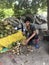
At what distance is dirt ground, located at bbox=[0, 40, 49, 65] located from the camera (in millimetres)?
4188

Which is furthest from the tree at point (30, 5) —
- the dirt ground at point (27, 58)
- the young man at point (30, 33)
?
the dirt ground at point (27, 58)

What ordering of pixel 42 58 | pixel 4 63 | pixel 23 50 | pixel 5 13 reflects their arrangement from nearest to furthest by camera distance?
pixel 4 63 → pixel 42 58 → pixel 23 50 → pixel 5 13

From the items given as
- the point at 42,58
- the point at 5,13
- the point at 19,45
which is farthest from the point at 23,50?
the point at 5,13

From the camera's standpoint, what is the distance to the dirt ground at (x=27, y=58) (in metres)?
4.19

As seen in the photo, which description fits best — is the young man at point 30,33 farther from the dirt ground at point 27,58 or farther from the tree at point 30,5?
the tree at point 30,5

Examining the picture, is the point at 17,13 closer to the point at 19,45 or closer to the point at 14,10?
the point at 14,10

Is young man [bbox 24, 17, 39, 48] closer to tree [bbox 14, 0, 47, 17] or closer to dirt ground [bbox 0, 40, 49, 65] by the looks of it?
dirt ground [bbox 0, 40, 49, 65]

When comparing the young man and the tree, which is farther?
the tree

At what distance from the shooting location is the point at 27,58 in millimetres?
4418

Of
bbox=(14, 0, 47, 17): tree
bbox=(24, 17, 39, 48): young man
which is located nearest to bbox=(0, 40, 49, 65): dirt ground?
bbox=(24, 17, 39, 48): young man

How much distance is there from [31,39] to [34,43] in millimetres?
220

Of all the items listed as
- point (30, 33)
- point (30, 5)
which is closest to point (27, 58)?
point (30, 33)

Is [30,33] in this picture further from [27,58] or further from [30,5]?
[30,5]

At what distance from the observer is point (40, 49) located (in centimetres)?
509
